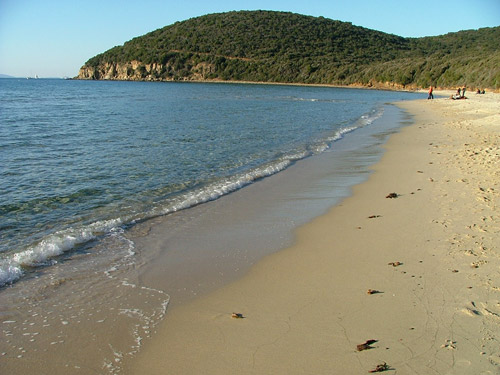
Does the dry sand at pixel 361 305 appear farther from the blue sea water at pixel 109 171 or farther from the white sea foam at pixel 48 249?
the blue sea water at pixel 109 171

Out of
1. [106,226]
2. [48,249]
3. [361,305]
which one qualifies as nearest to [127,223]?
→ [106,226]

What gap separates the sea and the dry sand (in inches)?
15.6

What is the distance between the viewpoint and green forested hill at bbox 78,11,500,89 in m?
111

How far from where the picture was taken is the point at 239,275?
5.11 m

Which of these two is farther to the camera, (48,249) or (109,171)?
(109,171)

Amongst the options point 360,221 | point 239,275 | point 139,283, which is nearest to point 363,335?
point 239,275

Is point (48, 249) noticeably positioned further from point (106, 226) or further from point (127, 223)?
point (127, 223)

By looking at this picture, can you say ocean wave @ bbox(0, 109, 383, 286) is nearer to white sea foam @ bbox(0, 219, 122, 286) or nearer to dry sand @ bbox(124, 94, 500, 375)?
white sea foam @ bbox(0, 219, 122, 286)

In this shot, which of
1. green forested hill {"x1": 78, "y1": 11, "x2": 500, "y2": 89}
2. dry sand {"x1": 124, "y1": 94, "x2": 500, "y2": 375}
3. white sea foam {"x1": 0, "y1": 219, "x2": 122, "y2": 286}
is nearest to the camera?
dry sand {"x1": 124, "y1": 94, "x2": 500, "y2": 375}

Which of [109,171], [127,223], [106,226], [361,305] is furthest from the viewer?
[109,171]

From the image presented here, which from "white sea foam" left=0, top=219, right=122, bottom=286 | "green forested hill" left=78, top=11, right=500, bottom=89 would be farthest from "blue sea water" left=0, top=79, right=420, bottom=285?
"green forested hill" left=78, top=11, right=500, bottom=89

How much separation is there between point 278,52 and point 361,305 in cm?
13746

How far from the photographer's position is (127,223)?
23.4ft

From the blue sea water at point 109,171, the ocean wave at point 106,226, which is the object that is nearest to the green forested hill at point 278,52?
the blue sea water at point 109,171
